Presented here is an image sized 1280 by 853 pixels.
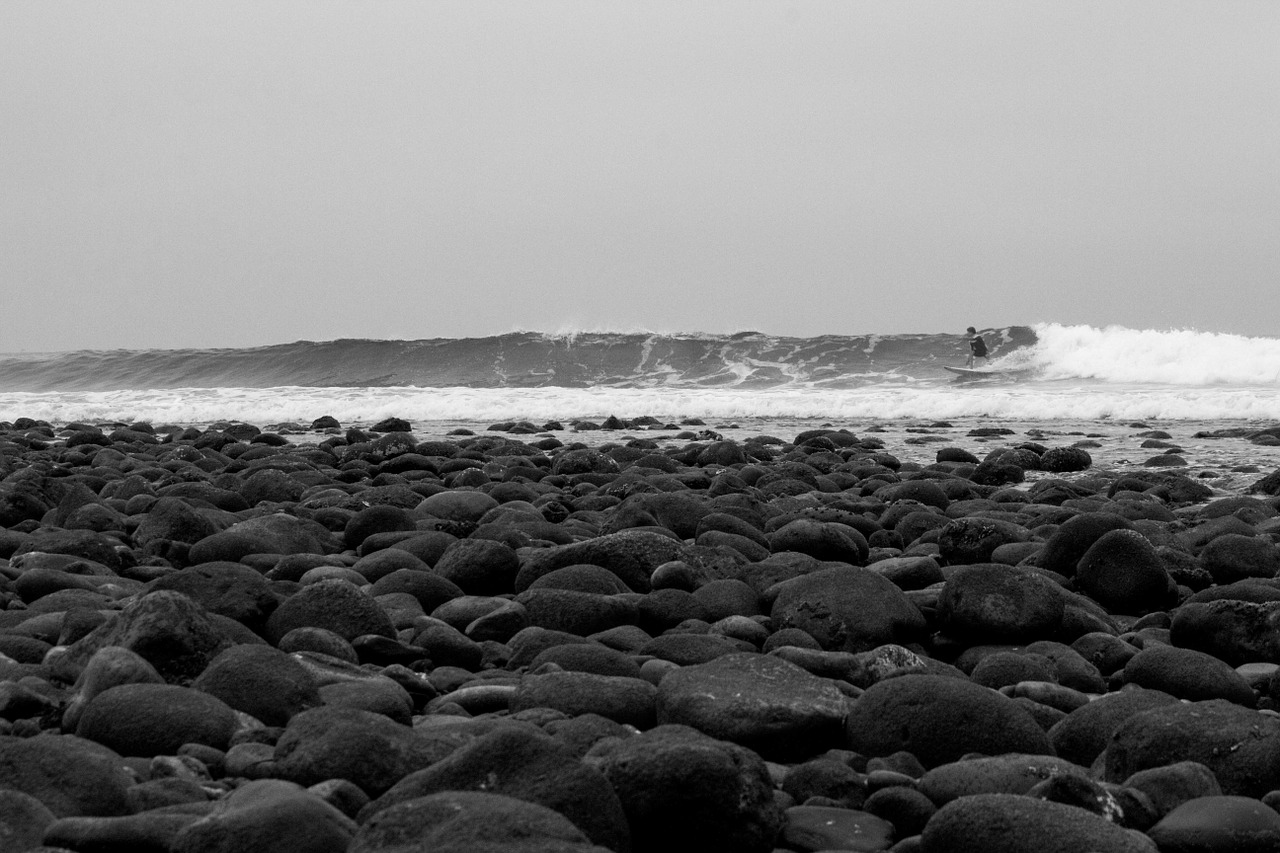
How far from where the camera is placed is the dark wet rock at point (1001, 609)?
3967 millimetres

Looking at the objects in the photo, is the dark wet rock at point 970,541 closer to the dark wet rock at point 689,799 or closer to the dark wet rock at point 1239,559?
the dark wet rock at point 1239,559

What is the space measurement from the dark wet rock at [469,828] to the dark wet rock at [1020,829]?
2.34 ft

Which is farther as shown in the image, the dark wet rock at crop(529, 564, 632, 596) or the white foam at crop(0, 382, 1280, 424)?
the white foam at crop(0, 382, 1280, 424)

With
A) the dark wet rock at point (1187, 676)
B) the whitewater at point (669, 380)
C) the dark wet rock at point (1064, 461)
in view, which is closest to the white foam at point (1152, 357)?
the whitewater at point (669, 380)

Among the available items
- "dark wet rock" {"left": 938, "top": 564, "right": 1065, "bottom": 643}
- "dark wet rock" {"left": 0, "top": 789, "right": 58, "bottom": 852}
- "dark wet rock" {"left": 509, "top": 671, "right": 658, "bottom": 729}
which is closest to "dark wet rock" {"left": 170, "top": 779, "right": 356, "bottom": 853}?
"dark wet rock" {"left": 0, "top": 789, "right": 58, "bottom": 852}

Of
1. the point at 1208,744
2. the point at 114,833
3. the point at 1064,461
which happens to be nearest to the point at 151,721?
the point at 114,833

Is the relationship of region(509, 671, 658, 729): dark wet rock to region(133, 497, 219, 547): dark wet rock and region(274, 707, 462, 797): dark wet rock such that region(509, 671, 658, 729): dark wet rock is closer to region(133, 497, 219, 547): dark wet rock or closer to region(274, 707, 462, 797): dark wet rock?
region(274, 707, 462, 797): dark wet rock

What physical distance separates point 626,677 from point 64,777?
139 cm

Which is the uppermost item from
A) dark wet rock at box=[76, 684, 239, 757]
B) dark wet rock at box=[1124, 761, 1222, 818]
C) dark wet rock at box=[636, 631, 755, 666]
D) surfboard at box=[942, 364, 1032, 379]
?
surfboard at box=[942, 364, 1032, 379]

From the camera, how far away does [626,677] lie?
3121mm

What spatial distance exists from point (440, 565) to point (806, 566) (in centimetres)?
143

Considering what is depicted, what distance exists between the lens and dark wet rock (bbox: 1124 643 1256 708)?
332 centimetres

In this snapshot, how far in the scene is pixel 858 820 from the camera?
92.6 inches

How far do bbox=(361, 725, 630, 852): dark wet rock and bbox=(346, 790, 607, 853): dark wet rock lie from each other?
0.13 metres
